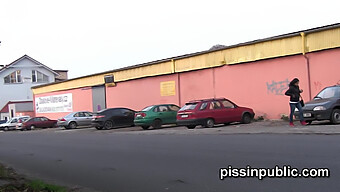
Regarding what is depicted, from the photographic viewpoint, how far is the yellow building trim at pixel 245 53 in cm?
1762

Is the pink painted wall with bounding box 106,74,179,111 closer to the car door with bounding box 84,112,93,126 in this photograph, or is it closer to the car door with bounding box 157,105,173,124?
the car door with bounding box 84,112,93,126

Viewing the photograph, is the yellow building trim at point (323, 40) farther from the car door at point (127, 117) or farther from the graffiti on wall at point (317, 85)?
the car door at point (127, 117)

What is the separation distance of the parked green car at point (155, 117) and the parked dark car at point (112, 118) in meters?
3.77

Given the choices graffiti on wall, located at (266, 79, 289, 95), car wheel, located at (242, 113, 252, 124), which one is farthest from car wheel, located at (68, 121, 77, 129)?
graffiti on wall, located at (266, 79, 289, 95)

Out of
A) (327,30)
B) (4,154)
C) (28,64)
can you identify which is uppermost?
(28,64)

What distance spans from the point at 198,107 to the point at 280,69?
513cm

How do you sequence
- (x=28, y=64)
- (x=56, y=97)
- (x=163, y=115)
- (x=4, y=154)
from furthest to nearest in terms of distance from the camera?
(x=28, y=64), (x=56, y=97), (x=163, y=115), (x=4, y=154)

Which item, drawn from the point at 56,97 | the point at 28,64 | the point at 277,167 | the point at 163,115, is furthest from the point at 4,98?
the point at 277,167

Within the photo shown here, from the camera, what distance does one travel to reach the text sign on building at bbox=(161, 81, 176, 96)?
26.2 metres

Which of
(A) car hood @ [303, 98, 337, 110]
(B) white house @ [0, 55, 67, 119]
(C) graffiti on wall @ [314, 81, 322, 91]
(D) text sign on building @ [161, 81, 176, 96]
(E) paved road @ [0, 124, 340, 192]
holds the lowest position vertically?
(E) paved road @ [0, 124, 340, 192]

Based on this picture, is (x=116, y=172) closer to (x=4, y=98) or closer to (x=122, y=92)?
(x=122, y=92)

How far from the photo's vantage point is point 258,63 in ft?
67.5

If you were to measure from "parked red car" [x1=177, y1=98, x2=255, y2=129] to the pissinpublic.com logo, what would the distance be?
10095 millimetres

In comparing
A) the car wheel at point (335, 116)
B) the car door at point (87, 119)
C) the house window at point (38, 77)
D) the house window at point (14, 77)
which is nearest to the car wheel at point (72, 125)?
the car door at point (87, 119)
